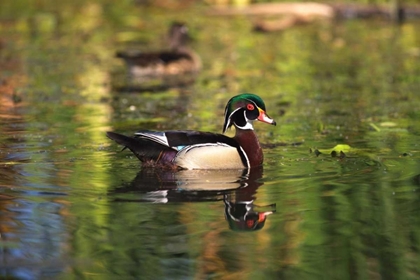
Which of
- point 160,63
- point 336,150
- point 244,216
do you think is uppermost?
point 160,63

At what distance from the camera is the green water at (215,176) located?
640 cm

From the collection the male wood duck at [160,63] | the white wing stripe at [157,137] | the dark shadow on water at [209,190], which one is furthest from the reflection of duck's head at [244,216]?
the male wood duck at [160,63]

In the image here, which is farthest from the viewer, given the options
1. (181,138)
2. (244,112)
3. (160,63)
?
(160,63)

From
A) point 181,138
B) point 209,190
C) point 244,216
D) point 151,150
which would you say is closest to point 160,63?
point 151,150

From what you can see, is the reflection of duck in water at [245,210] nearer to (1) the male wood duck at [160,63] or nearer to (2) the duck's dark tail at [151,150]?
(2) the duck's dark tail at [151,150]

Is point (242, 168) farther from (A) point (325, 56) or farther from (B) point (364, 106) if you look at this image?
(A) point (325, 56)

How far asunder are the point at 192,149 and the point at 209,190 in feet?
3.07

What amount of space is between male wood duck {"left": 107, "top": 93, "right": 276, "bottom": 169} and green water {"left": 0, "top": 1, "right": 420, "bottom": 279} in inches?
5.3

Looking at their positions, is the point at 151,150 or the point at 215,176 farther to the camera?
the point at 151,150

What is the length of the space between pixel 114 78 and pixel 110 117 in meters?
4.40

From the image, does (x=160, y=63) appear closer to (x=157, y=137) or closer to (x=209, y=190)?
(x=157, y=137)

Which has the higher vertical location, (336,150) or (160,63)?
(160,63)

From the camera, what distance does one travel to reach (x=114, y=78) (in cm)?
1734

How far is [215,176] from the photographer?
9.12 meters
